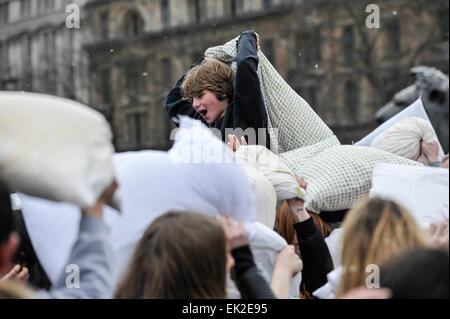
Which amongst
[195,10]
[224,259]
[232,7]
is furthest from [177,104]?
[195,10]

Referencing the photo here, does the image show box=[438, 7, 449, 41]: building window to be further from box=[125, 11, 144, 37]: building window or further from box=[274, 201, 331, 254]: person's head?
box=[274, 201, 331, 254]: person's head

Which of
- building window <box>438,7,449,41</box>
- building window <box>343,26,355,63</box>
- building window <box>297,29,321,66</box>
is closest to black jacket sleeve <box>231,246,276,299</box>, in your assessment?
building window <box>438,7,449,41</box>

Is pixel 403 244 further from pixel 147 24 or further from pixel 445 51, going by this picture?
pixel 147 24

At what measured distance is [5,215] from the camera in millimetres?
1975

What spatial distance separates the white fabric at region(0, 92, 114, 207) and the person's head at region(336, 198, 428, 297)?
706 mm

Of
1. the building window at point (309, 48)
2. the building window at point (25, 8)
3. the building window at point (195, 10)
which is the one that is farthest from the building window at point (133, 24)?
the building window at point (309, 48)

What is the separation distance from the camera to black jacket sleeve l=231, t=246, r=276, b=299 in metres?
Result: 2.49

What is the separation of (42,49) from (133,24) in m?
8.04

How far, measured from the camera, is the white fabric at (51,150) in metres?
2.04

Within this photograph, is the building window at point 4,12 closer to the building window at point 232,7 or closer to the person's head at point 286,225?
the building window at point 232,7

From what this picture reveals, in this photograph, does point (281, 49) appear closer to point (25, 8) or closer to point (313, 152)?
point (25, 8)

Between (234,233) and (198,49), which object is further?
(198,49)

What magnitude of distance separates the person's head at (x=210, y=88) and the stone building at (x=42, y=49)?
33211 mm

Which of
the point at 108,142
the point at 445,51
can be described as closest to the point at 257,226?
the point at 108,142
